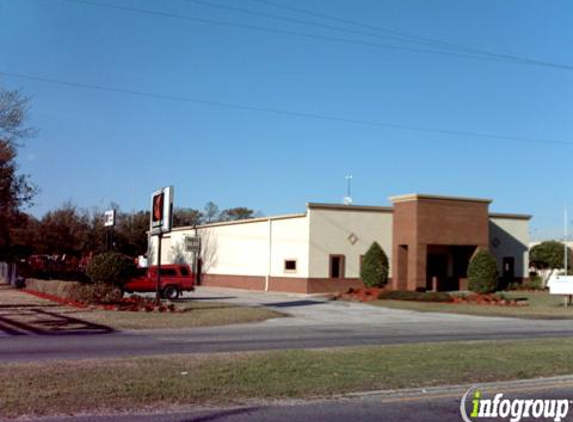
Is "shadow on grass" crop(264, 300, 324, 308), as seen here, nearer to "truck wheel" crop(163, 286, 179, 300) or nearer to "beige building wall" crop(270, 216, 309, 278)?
"truck wheel" crop(163, 286, 179, 300)

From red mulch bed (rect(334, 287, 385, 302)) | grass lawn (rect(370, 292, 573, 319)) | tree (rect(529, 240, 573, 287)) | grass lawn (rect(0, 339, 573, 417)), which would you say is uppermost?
tree (rect(529, 240, 573, 287))

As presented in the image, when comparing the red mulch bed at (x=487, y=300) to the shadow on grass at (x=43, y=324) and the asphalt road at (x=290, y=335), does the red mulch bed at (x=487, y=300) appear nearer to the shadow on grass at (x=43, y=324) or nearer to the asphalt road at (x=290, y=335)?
the asphalt road at (x=290, y=335)

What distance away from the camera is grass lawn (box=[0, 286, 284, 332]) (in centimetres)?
2089

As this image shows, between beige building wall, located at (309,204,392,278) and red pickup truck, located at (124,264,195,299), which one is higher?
beige building wall, located at (309,204,392,278)

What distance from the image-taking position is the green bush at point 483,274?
130 feet

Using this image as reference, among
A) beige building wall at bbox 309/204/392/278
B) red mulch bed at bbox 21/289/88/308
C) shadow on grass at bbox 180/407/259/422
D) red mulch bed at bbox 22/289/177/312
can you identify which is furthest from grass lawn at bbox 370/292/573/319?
shadow on grass at bbox 180/407/259/422

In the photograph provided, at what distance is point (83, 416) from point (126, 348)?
24.3 feet

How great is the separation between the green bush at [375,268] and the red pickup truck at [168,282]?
10.6m

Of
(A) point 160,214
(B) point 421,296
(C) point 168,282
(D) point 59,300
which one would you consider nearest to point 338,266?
(B) point 421,296

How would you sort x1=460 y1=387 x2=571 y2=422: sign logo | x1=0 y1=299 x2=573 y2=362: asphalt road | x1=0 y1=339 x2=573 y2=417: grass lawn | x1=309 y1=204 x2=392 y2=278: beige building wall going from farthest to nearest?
1. x1=309 y1=204 x2=392 y2=278: beige building wall
2. x1=0 y1=299 x2=573 y2=362: asphalt road
3. x1=0 y1=339 x2=573 y2=417: grass lawn
4. x1=460 y1=387 x2=571 y2=422: sign logo

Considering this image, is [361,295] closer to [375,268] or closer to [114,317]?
[375,268]

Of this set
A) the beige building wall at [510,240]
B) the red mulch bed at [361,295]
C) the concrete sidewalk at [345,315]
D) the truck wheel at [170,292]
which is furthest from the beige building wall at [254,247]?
the beige building wall at [510,240]

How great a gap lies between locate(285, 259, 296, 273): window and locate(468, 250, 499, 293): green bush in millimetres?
11072

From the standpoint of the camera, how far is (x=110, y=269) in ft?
93.2
